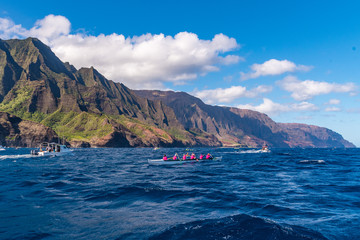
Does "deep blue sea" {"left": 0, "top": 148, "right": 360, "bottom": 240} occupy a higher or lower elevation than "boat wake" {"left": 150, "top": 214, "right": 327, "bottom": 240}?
lower

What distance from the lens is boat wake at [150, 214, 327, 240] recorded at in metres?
12.2

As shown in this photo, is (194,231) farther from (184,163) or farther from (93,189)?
(184,163)

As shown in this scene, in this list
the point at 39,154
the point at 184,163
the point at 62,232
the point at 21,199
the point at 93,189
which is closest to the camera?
the point at 62,232

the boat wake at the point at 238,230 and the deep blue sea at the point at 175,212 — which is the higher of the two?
the boat wake at the point at 238,230

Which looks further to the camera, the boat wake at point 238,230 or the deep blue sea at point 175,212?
the deep blue sea at point 175,212

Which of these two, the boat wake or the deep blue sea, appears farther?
the deep blue sea

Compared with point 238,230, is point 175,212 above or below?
below

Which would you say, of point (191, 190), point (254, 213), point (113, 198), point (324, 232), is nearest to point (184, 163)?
point (191, 190)

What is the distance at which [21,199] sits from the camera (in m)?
20.1

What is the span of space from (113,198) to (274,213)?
13334mm

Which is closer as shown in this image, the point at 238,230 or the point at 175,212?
the point at 238,230

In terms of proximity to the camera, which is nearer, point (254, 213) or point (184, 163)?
point (254, 213)

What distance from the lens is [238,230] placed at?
42.5 ft

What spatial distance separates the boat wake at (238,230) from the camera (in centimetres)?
1218
